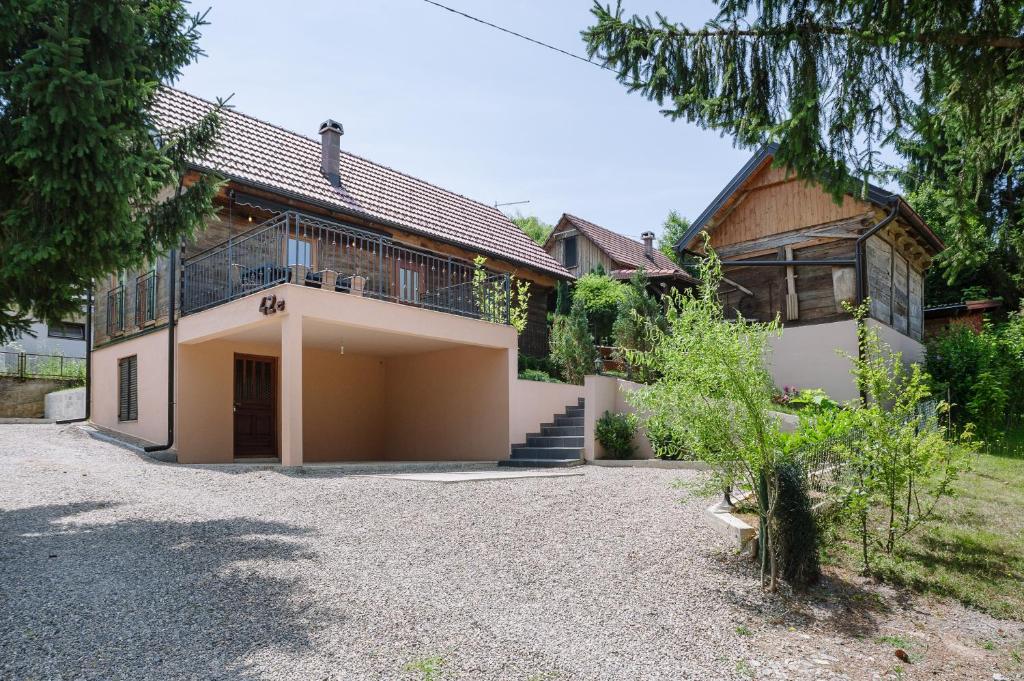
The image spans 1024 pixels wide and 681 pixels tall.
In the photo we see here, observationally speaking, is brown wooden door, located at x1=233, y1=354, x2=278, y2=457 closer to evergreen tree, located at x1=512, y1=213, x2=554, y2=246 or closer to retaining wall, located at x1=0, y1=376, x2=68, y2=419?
retaining wall, located at x1=0, y1=376, x2=68, y2=419

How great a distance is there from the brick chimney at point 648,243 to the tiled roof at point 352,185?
1044cm

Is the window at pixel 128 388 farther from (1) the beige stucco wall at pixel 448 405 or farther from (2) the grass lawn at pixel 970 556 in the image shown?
(2) the grass lawn at pixel 970 556

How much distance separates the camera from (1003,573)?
18.3 feet

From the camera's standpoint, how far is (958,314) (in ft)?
68.5

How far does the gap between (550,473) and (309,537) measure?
5.38 m

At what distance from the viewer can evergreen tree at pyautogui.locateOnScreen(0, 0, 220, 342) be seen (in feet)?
17.0

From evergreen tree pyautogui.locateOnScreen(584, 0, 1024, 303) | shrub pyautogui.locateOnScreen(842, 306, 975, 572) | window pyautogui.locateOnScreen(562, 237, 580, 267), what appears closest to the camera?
evergreen tree pyautogui.locateOnScreen(584, 0, 1024, 303)

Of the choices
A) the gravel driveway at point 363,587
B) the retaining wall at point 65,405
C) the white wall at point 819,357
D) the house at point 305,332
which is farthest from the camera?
the retaining wall at point 65,405

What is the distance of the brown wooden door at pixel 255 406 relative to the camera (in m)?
12.8

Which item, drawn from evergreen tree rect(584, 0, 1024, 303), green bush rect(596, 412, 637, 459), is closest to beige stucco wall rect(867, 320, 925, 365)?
green bush rect(596, 412, 637, 459)

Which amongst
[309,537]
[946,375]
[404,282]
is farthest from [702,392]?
[946,375]

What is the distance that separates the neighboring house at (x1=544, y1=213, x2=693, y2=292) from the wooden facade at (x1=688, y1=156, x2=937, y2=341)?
7887mm

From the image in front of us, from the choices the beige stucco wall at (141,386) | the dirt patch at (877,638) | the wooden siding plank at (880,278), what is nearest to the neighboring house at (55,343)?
→ the beige stucco wall at (141,386)

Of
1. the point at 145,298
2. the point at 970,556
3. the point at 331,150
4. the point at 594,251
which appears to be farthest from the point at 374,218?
the point at 594,251
